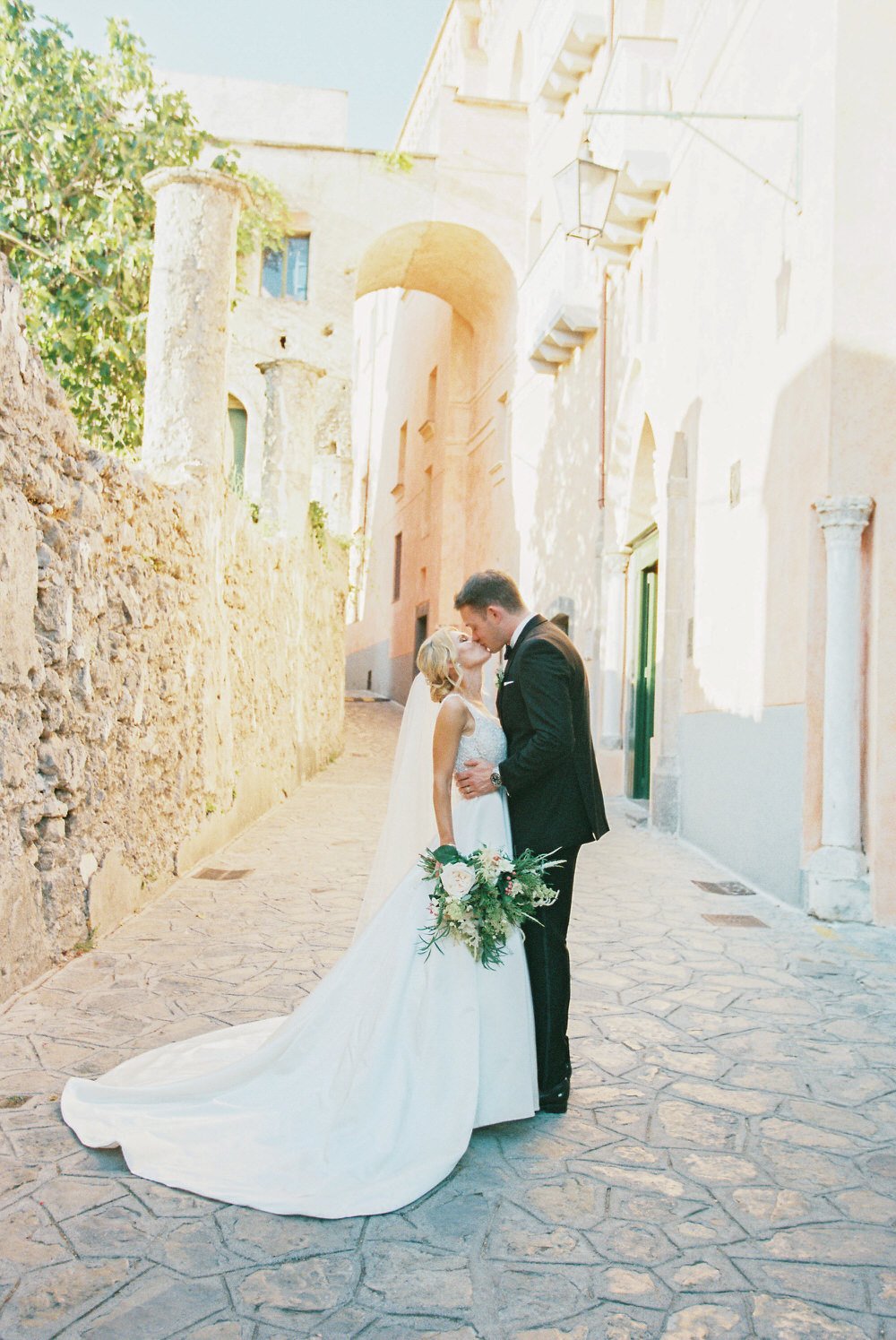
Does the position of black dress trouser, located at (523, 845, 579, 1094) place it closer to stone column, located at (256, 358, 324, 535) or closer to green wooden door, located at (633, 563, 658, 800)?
green wooden door, located at (633, 563, 658, 800)

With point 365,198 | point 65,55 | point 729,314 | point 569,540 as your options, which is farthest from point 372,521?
point 729,314

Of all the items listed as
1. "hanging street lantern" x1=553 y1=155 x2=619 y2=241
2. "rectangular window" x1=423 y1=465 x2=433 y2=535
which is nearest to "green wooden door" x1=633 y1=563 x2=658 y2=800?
"hanging street lantern" x1=553 y1=155 x2=619 y2=241

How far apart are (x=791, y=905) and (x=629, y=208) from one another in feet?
26.0

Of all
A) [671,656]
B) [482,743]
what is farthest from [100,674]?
[671,656]

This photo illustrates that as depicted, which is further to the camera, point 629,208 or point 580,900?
point 629,208

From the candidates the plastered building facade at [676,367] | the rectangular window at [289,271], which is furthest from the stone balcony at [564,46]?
the rectangular window at [289,271]

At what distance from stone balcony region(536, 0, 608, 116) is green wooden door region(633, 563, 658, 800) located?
7106 millimetres

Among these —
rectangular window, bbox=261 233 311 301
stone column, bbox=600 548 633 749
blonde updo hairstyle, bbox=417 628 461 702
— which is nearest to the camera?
blonde updo hairstyle, bbox=417 628 461 702

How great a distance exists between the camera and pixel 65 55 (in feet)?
40.2

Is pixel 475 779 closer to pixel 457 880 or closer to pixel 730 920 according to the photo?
pixel 457 880

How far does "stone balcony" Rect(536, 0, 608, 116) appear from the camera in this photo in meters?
14.2

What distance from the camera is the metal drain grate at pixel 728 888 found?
782 cm

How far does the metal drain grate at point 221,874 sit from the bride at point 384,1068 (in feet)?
12.9

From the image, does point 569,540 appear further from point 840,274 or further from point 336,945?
point 336,945
